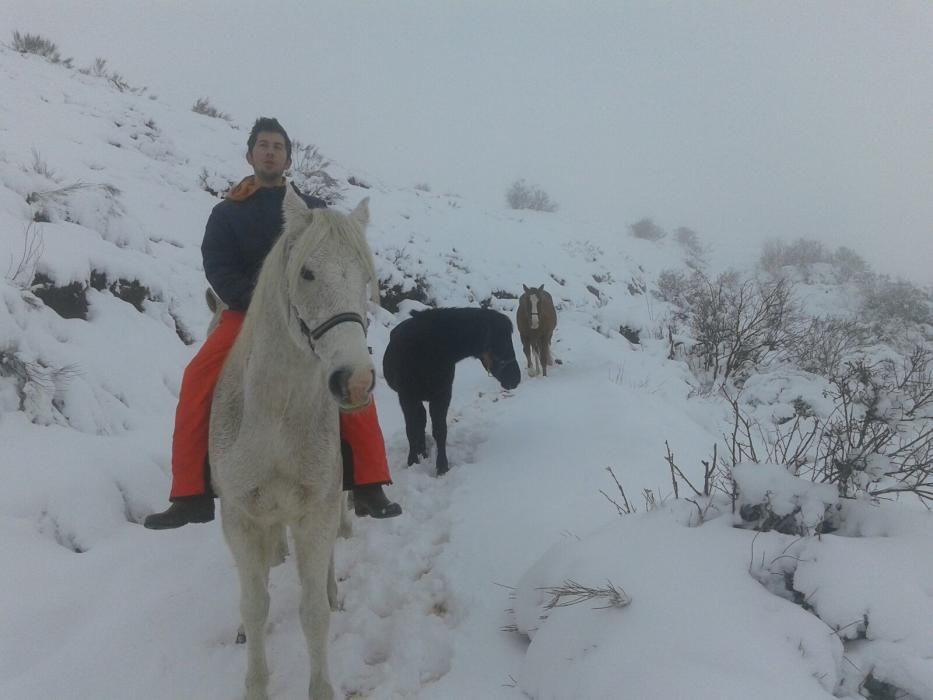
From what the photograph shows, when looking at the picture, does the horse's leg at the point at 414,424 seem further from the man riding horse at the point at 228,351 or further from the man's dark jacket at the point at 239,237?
the man's dark jacket at the point at 239,237

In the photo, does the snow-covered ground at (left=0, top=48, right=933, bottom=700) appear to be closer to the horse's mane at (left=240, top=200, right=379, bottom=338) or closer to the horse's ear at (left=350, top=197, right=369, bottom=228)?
the horse's mane at (left=240, top=200, right=379, bottom=338)

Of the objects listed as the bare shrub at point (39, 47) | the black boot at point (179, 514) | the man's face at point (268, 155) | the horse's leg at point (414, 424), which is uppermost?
the bare shrub at point (39, 47)

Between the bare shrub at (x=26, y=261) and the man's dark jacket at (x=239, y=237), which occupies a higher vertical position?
the man's dark jacket at (x=239, y=237)

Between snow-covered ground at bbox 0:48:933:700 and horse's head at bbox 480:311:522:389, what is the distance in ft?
2.44

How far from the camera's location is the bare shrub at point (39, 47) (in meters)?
12.9

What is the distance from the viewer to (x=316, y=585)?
8.00 feet

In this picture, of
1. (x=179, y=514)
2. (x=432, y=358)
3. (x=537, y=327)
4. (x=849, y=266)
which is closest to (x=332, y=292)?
(x=179, y=514)

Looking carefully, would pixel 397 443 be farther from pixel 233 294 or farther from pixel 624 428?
pixel 233 294

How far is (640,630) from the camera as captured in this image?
1914 millimetres

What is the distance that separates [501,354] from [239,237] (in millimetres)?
3580

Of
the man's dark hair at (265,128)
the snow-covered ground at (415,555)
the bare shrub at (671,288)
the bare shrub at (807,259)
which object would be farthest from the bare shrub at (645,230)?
the man's dark hair at (265,128)

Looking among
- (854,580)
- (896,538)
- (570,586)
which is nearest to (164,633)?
(570,586)

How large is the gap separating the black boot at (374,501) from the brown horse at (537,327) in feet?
22.9

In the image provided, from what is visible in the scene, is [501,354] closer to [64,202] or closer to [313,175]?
[64,202]
